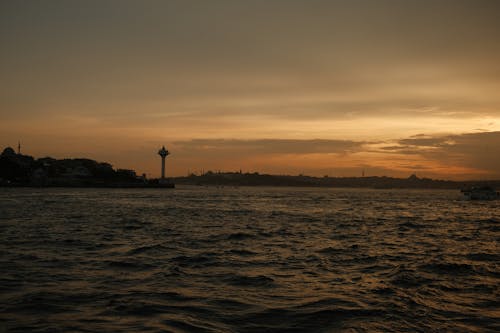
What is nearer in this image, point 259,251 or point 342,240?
point 259,251

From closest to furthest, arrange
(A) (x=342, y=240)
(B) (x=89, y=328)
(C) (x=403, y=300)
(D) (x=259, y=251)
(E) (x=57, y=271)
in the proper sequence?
(B) (x=89, y=328) < (C) (x=403, y=300) < (E) (x=57, y=271) < (D) (x=259, y=251) < (A) (x=342, y=240)

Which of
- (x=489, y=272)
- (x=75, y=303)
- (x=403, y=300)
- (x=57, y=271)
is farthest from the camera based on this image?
(x=489, y=272)

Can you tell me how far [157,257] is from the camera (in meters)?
18.6

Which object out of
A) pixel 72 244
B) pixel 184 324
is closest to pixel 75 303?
pixel 184 324

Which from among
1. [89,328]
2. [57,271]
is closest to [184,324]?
[89,328]

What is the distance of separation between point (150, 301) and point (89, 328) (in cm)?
242

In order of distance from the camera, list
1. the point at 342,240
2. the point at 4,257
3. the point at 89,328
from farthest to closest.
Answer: the point at 342,240
the point at 4,257
the point at 89,328

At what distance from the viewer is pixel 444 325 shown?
9.73 m

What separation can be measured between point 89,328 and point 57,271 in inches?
274

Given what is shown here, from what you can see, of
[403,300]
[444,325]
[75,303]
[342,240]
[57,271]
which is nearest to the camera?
[444,325]

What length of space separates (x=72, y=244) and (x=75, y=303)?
40.5 ft

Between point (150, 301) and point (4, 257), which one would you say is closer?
point (150, 301)

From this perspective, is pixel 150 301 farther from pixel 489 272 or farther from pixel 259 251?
pixel 489 272

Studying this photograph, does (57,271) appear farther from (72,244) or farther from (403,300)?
(403,300)
